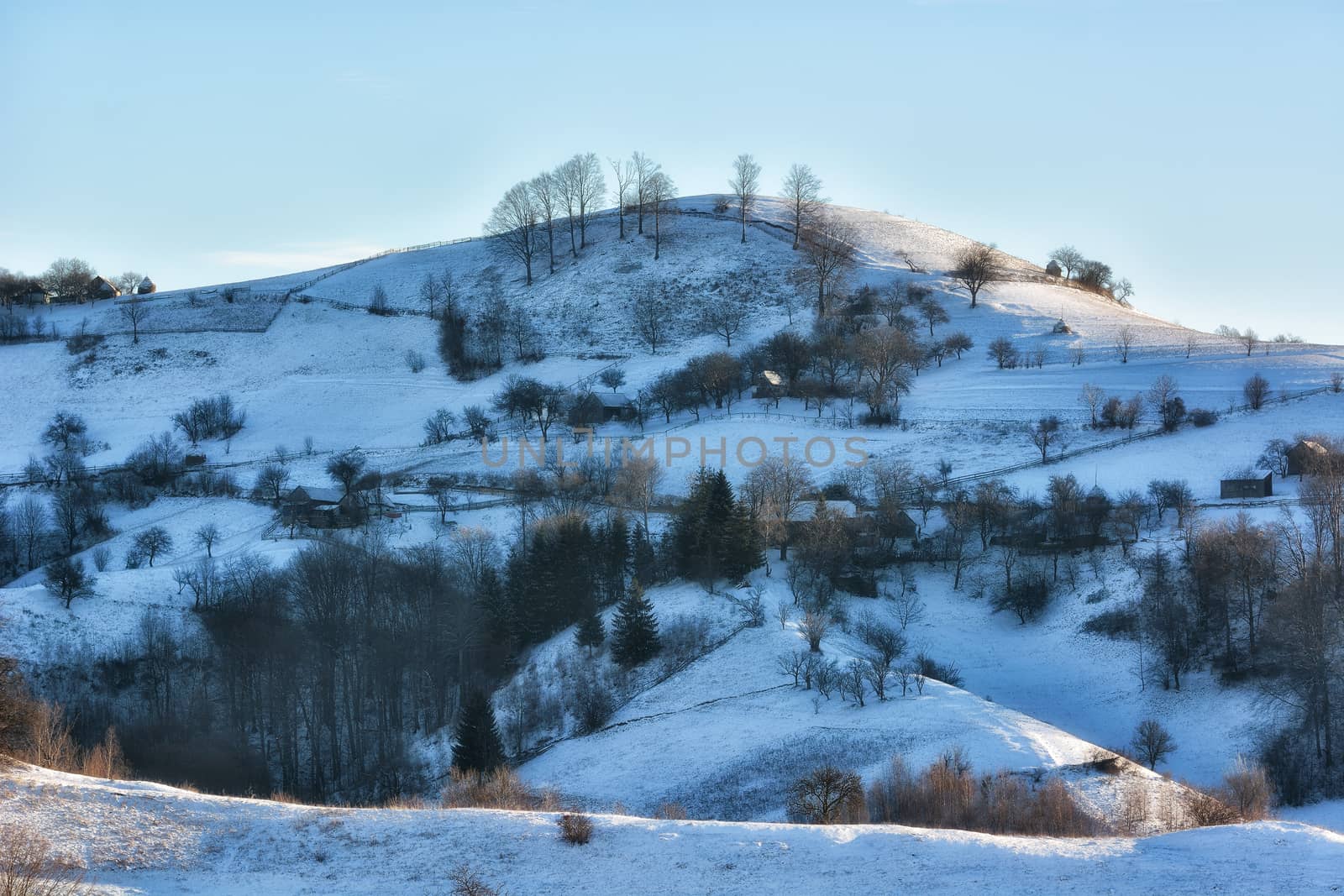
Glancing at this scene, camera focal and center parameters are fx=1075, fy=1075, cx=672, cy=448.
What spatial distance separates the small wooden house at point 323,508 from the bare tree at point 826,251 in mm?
48754

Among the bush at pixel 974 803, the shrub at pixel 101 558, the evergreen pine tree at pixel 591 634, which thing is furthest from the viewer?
the shrub at pixel 101 558

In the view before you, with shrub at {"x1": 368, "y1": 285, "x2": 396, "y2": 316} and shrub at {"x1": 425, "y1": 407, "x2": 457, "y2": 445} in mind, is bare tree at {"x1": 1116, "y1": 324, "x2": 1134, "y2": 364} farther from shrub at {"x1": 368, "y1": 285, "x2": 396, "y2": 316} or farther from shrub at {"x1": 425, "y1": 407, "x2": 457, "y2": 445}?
shrub at {"x1": 368, "y1": 285, "x2": 396, "y2": 316}

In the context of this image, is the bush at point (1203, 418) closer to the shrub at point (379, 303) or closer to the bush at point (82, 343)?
the shrub at point (379, 303)

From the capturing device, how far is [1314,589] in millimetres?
44406

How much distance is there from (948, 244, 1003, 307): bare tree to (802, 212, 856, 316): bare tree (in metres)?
11.3

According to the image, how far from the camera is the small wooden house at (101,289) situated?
122500 millimetres

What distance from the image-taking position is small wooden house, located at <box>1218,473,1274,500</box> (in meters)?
56.4

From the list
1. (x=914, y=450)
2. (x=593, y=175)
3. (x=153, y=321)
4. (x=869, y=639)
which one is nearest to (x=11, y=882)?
(x=869, y=639)

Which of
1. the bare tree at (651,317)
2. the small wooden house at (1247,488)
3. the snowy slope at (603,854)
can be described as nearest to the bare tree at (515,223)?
the bare tree at (651,317)

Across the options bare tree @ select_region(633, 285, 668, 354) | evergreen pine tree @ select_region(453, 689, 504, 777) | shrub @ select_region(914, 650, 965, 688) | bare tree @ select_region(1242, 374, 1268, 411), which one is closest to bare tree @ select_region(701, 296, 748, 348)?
bare tree @ select_region(633, 285, 668, 354)

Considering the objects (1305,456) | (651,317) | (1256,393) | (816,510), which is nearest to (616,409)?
(651,317)

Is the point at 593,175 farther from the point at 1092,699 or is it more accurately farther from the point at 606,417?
the point at 1092,699

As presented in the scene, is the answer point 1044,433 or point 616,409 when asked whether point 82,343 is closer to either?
point 616,409

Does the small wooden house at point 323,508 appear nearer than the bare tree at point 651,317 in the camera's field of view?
Yes
